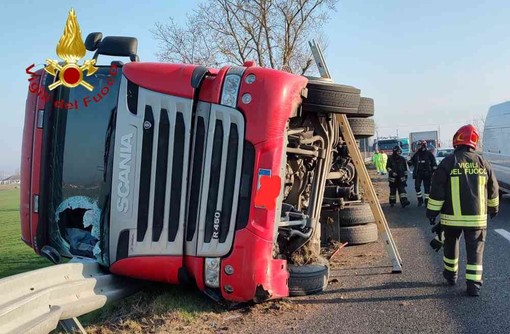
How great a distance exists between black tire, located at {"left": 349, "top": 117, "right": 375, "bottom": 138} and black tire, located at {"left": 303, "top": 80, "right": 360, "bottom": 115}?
7.43 feet

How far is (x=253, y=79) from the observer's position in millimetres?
3889

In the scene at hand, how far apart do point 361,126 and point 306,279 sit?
340cm

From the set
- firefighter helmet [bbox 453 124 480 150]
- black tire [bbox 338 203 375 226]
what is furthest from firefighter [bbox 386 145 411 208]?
firefighter helmet [bbox 453 124 480 150]

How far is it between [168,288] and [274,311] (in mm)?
1035

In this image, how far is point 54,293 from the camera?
3.20m

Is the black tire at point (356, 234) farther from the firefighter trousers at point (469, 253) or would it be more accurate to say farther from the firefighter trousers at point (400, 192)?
the firefighter trousers at point (400, 192)

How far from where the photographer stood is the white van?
35.6ft

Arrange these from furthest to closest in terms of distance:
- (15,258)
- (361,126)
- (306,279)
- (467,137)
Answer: (15,258) → (361,126) → (467,137) → (306,279)

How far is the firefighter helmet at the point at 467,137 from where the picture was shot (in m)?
4.96

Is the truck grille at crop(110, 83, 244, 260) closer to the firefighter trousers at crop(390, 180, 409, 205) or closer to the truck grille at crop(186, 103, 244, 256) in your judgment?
the truck grille at crop(186, 103, 244, 256)

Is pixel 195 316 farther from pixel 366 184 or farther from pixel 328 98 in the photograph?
pixel 366 184

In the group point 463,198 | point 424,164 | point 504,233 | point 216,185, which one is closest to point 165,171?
point 216,185

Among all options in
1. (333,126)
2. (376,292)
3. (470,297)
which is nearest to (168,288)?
(376,292)

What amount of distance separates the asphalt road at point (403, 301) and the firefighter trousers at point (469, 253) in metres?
0.14
